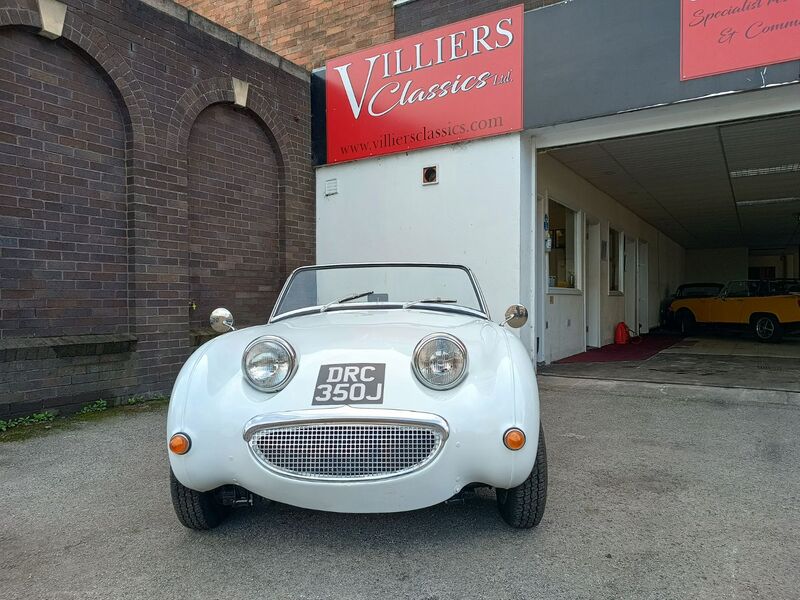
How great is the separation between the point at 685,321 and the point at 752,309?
2278mm

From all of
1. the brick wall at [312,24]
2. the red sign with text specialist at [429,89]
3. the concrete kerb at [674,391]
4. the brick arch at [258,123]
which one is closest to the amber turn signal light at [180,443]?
the concrete kerb at [674,391]

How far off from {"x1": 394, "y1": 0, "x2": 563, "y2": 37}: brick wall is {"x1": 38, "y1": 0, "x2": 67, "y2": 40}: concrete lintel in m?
4.87

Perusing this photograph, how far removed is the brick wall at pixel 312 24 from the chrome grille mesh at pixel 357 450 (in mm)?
7986

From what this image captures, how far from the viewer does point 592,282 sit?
10336mm

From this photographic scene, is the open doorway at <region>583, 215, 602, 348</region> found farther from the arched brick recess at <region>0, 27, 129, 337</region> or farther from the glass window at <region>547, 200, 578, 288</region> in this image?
the arched brick recess at <region>0, 27, 129, 337</region>

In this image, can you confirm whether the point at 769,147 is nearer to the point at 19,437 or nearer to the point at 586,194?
the point at 586,194

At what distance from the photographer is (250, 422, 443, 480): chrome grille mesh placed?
213cm

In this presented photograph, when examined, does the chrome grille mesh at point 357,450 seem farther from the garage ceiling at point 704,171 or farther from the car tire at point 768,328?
the car tire at point 768,328

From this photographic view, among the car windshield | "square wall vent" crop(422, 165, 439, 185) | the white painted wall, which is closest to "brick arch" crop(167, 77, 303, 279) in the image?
"square wall vent" crop(422, 165, 439, 185)

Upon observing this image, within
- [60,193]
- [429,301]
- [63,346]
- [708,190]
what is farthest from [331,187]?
[708,190]

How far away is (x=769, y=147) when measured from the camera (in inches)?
313

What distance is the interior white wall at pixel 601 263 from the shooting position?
324 inches

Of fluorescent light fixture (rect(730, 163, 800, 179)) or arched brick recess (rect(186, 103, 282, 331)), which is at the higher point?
fluorescent light fixture (rect(730, 163, 800, 179))

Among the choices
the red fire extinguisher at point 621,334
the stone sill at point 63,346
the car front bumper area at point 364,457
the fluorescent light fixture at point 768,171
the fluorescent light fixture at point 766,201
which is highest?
the fluorescent light fixture at point 768,171
